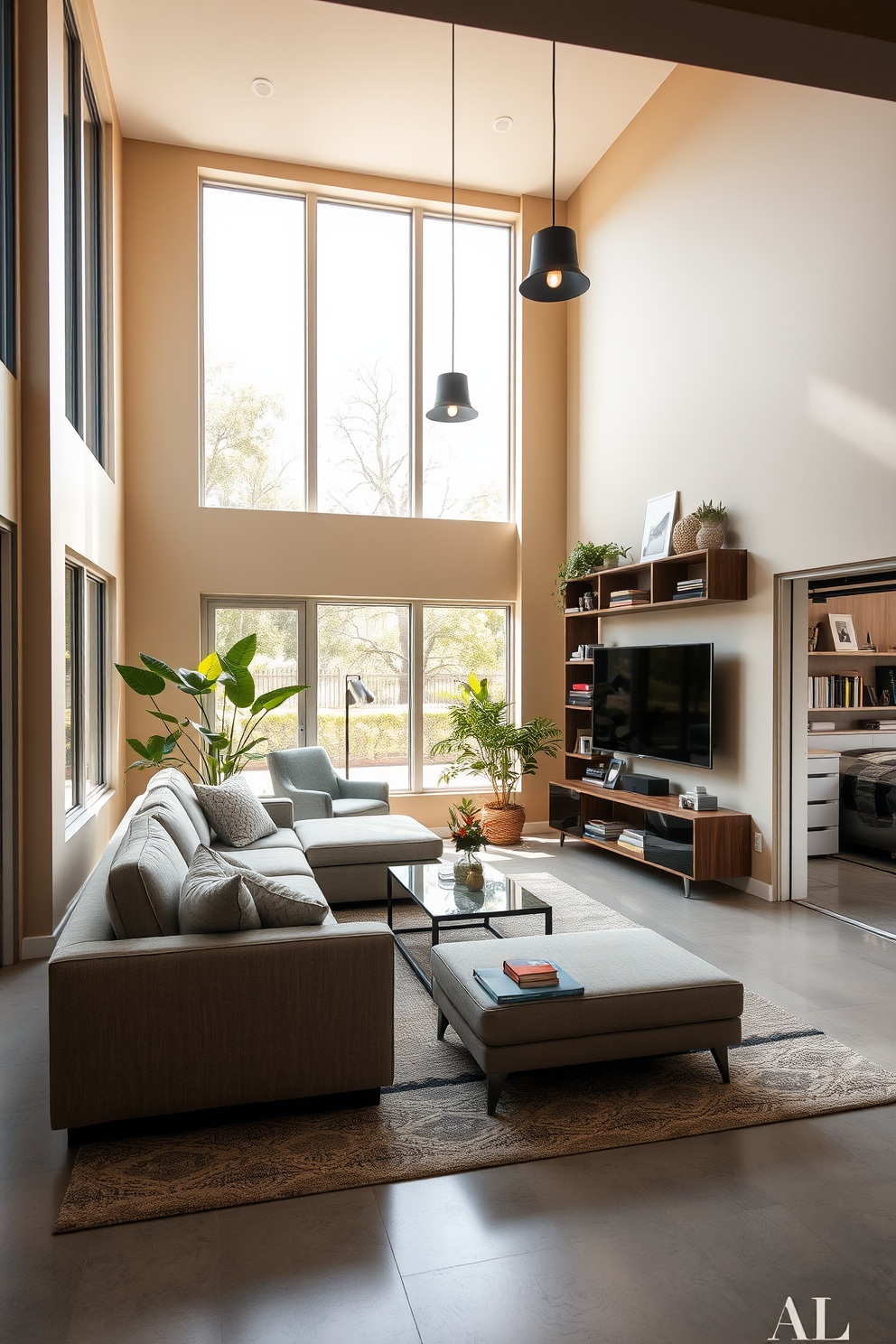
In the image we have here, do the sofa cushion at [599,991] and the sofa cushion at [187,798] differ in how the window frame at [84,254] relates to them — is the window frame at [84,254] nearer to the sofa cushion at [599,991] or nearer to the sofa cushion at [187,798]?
the sofa cushion at [187,798]

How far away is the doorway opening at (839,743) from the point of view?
5.10 meters

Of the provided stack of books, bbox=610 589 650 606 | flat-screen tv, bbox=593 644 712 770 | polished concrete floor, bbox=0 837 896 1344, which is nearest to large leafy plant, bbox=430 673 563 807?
flat-screen tv, bbox=593 644 712 770

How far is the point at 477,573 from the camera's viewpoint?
7621mm

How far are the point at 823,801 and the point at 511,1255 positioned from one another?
4.78m

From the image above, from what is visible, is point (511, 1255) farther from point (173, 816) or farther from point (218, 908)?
point (173, 816)

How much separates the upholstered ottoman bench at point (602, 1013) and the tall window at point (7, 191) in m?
3.50

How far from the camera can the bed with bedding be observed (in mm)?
5902

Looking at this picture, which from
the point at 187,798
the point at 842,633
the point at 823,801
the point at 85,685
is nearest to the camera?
the point at 187,798

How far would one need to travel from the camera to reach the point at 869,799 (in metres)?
6.00

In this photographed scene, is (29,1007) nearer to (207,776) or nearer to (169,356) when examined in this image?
(207,776)

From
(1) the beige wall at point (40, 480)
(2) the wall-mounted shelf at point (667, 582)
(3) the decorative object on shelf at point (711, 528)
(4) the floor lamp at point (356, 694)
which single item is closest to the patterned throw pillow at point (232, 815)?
(1) the beige wall at point (40, 480)

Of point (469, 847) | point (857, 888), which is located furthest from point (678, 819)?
point (469, 847)

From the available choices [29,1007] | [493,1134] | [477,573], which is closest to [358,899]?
[29,1007]

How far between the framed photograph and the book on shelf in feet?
11.7
